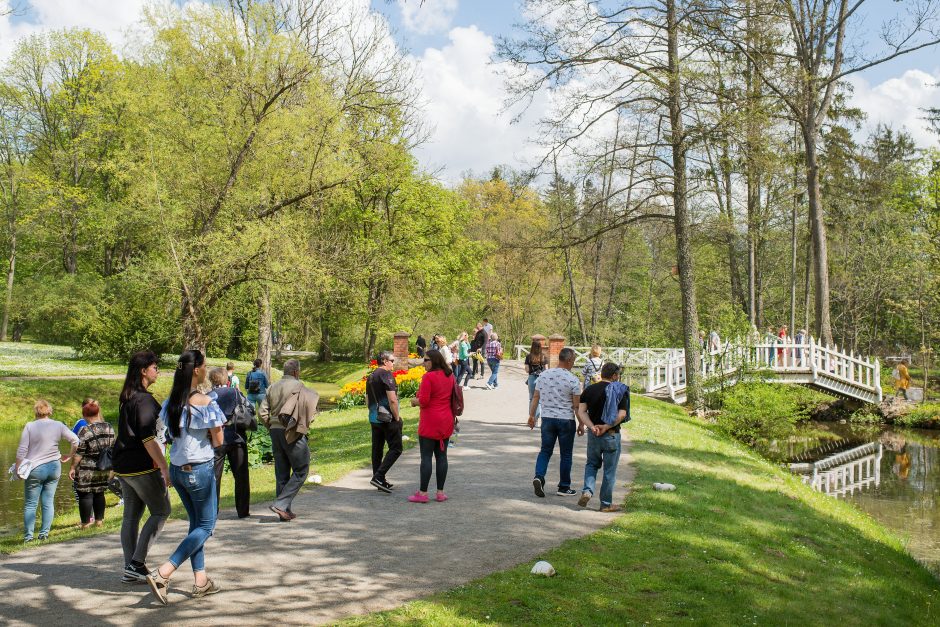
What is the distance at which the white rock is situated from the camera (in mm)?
6672

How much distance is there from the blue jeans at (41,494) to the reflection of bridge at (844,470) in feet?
48.9

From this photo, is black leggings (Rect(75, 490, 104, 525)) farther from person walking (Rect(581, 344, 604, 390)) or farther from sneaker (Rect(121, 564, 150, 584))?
person walking (Rect(581, 344, 604, 390))

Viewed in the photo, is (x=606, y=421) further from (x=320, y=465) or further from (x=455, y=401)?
(x=320, y=465)

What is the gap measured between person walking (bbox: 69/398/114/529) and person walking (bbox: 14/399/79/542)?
0.53 feet

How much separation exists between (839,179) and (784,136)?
1999 cm

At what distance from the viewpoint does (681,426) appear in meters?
18.3

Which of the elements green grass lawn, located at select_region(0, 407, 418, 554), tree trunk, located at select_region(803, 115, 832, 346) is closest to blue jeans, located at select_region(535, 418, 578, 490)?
green grass lawn, located at select_region(0, 407, 418, 554)

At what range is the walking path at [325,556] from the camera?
5.80m

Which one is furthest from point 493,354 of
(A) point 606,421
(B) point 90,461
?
(B) point 90,461

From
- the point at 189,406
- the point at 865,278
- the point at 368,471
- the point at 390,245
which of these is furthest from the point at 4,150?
the point at 865,278

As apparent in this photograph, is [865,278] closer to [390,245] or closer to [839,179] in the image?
[839,179]

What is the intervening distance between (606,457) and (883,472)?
47.5ft

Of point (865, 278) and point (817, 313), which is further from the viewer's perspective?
point (865, 278)

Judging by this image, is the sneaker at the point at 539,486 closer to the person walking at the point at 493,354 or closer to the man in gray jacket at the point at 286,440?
the man in gray jacket at the point at 286,440
